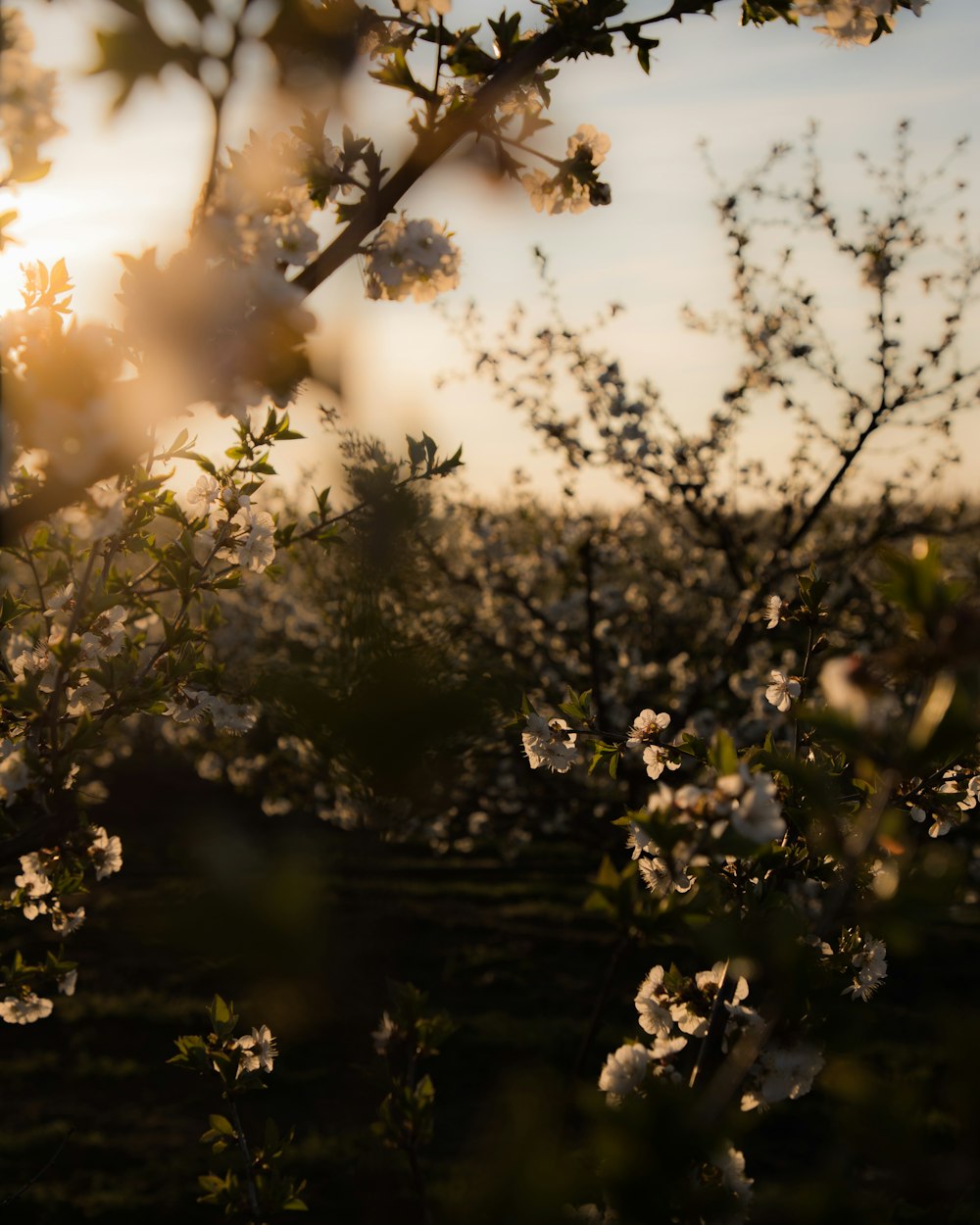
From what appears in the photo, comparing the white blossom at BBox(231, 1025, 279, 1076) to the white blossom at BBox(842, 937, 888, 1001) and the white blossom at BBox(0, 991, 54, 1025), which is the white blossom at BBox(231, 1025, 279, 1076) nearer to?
the white blossom at BBox(0, 991, 54, 1025)

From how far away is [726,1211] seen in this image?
1.49 metres

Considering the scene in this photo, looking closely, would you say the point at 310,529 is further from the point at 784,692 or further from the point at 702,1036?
the point at 702,1036

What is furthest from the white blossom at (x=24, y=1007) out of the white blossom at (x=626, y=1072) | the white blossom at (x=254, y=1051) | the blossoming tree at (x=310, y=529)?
the white blossom at (x=626, y=1072)

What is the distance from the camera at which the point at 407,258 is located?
2016 millimetres

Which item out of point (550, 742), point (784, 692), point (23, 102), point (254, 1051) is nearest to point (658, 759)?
point (550, 742)

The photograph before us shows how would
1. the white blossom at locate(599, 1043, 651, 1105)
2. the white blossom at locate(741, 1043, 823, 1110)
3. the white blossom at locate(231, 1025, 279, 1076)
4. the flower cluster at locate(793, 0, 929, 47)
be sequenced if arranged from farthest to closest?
1. the white blossom at locate(231, 1025, 279, 1076)
2. the flower cluster at locate(793, 0, 929, 47)
3. the white blossom at locate(741, 1043, 823, 1110)
4. the white blossom at locate(599, 1043, 651, 1105)

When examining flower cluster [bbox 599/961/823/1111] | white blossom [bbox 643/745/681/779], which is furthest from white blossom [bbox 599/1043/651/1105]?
white blossom [bbox 643/745/681/779]

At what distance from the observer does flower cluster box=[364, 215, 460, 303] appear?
6.56ft

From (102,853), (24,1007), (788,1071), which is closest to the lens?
(788,1071)

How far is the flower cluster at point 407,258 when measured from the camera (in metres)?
2.00

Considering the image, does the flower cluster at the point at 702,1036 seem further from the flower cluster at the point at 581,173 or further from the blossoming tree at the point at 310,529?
the flower cluster at the point at 581,173

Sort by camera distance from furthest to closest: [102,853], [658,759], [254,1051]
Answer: [102,853] → [254,1051] → [658,759]

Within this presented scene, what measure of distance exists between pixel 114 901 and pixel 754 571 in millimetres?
7239

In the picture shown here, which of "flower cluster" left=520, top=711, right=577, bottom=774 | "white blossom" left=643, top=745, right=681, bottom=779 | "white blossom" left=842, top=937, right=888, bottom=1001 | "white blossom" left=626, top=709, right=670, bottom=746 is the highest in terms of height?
"white blossom" left=626, top=709, right=670, bottom=746
